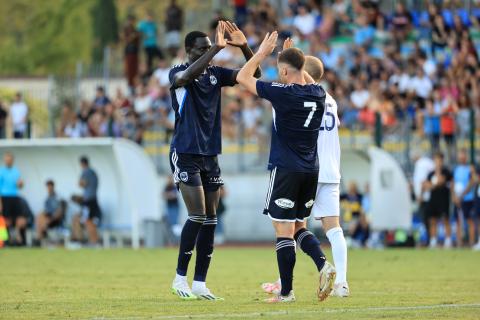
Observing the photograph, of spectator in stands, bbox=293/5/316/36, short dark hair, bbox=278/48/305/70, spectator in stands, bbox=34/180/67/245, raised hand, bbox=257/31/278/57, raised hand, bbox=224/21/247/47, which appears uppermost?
spectator in stands, bbox=293/5/316/36

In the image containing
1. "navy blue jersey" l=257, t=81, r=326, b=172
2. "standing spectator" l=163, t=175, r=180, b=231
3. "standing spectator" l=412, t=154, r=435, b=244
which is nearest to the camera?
"navy blue jersey" l=257, t=81, r=326, b=172

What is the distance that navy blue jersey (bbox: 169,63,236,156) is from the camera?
11.6 meters

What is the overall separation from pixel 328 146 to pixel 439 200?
13506mm

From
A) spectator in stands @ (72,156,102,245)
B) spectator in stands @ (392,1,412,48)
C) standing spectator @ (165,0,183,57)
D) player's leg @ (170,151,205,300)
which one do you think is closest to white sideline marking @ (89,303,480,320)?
player's leg @ (170,151,205,300)

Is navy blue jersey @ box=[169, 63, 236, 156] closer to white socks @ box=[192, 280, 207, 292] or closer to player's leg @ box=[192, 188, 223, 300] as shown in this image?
player's leg @ box=[192, 188, 223, 300]

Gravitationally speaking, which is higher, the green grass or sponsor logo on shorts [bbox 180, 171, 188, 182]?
sponsor logo on shorts [bbox 180, 171, 188, 182]

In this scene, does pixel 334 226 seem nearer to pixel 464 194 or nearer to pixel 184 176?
pixel 184 176

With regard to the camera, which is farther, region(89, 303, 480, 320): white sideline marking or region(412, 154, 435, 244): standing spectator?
region(412, 154, 435, 244): standing spectator

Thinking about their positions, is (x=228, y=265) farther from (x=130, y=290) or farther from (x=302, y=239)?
(x=302, y=239)

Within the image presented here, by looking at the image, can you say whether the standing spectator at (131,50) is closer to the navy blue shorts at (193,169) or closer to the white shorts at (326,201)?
the navy blue shorts at (193,169)

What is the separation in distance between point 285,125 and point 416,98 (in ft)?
55.5

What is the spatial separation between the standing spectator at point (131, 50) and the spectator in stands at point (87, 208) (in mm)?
6887

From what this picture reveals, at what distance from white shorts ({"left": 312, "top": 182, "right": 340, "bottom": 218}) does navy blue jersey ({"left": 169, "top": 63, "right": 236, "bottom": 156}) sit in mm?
1073

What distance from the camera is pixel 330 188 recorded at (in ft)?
39.0
